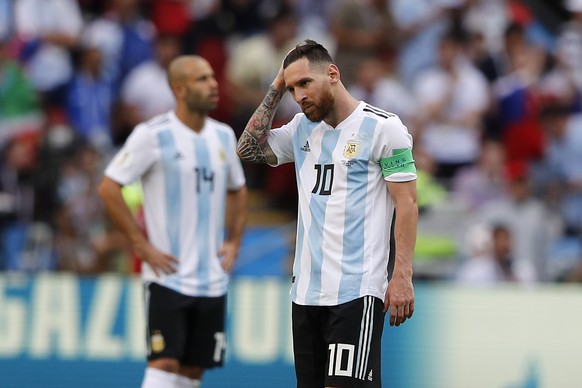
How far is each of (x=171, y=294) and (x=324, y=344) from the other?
2.00m

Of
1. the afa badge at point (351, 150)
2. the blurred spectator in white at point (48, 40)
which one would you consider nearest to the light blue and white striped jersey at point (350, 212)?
the afa badge at point (351, 150)

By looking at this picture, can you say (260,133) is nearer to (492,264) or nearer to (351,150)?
(351,150)

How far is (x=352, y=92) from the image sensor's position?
14422 mm

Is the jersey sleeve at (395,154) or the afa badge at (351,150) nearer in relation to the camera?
the jersey sleeve at (395,154)

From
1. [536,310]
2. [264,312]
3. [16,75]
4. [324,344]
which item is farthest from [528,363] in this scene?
[16,75]

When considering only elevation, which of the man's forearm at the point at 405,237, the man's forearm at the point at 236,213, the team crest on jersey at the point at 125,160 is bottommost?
the man's forearm at the point at 405,237

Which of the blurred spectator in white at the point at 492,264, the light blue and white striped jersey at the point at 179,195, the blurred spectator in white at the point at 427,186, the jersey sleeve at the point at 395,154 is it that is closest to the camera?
the jersey sleeve at the point at 395,154

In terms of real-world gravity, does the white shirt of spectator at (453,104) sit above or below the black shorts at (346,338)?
above

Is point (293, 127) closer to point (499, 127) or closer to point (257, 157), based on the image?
point (257, 157)

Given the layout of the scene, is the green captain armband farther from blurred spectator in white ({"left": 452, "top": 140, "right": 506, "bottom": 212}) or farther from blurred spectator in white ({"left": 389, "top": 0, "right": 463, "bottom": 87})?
blurred spectator in white ({"left": 389, "top": 0, "right": 463, "bottom": 87})

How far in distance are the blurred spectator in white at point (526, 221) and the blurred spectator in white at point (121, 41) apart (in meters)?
4.66

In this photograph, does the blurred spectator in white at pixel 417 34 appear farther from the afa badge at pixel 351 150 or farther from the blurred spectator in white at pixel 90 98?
the afa badge at pixel 351 150

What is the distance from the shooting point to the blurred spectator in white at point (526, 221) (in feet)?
41.7

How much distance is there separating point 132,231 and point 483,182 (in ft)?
19.3
